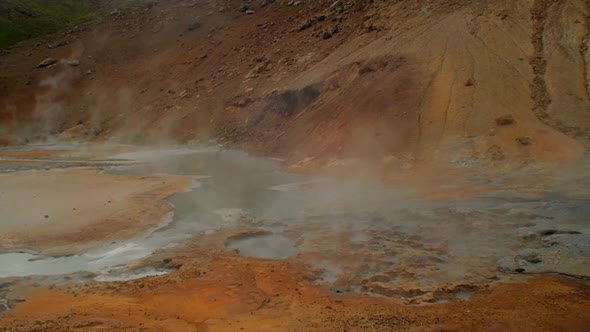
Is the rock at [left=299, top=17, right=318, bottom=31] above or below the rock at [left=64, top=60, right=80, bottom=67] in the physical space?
below

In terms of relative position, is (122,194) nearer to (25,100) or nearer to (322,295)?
(322,295)

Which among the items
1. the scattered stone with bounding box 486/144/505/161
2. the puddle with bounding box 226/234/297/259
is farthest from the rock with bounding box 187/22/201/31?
the puddle with bounding box 226/234/297/259

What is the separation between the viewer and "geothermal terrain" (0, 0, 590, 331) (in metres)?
8.31

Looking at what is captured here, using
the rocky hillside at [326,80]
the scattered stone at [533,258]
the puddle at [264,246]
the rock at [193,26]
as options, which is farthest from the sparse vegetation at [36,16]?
the scattered stone at [533,258]

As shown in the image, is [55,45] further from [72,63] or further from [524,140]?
[524,140]

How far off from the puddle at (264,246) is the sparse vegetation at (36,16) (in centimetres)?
4594

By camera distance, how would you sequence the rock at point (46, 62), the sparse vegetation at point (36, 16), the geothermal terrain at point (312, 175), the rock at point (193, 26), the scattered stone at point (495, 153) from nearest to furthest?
the geothermal terrain at point (312, 175) < the scattered stone at point (495, 153) < the rock at point (46, 62) < the rock at point (193, 26) < the sparse vegetation at point (36, 16)

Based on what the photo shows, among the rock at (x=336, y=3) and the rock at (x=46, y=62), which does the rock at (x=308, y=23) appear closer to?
the rock at (x=336, y=3)

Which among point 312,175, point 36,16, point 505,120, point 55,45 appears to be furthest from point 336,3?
point 36,16

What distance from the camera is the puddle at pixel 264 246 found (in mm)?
10918

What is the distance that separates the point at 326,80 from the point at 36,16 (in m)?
41.5

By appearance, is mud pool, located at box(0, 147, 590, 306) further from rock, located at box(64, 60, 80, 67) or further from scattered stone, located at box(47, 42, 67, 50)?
scattered stone, located at box(47, 42, 67, 50)

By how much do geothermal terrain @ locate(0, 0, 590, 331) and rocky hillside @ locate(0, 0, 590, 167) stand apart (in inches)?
5.2

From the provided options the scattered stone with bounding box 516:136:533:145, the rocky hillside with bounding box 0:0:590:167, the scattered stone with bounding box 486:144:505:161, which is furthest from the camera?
the rocky hillside with bounding box 0:0:590:167
